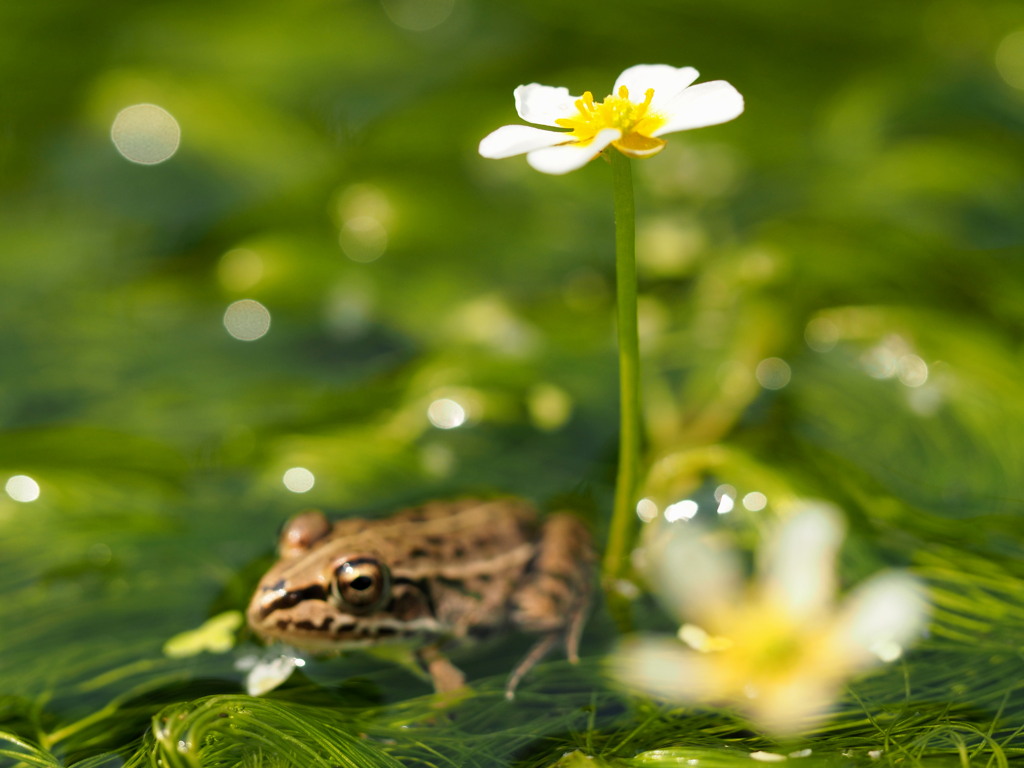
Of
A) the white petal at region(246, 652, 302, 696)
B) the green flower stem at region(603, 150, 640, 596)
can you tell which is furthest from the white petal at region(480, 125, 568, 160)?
the white petal at region(246, 652, 302, 696)

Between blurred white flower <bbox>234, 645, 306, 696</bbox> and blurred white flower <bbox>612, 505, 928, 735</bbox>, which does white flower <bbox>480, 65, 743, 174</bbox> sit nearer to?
blurred white flower <bbox>612, 505, 928, 735</bbox>

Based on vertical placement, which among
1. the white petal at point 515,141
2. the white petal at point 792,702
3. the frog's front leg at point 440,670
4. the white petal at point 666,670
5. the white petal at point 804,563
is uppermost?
the white petal at point 515,141

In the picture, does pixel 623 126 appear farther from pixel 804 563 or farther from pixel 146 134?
pixel 146 134

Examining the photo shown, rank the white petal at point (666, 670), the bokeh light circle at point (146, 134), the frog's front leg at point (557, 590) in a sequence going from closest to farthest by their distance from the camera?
the white petal at point (666, 670) < the frog's front leg at point (557, 590) < the bokeh light circle at point (146, 134)

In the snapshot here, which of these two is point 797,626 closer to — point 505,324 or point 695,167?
point 505,324

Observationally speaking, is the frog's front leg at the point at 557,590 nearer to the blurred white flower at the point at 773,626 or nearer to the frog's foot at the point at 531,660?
the frog's foot at the point at 531,660

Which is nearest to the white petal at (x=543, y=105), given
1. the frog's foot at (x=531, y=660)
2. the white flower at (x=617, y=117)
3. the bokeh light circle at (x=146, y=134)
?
the white flower at (x=617, y=117)

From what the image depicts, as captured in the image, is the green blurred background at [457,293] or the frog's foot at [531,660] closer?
the frog's foot at [531,660]
